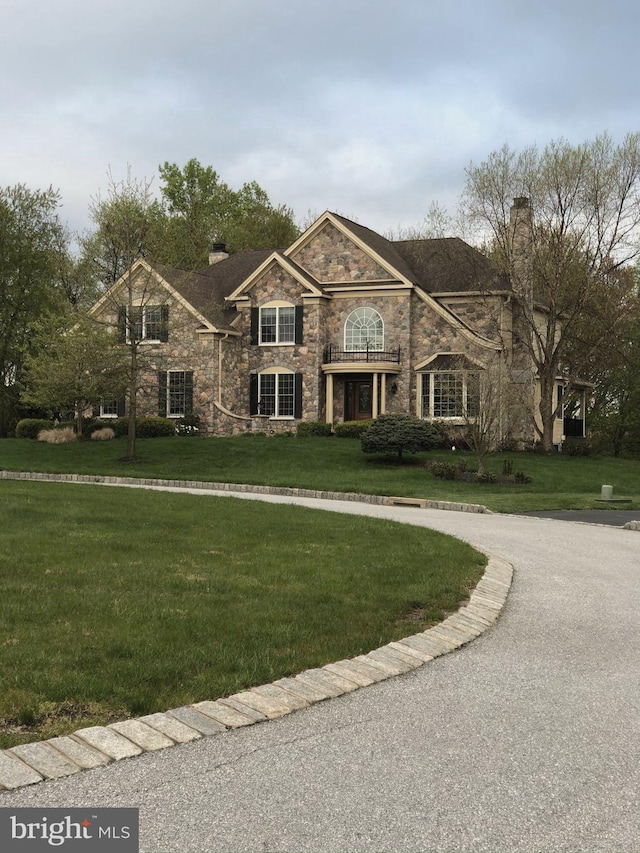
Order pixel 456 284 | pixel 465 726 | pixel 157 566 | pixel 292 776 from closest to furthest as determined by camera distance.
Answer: pixel 292 776
pixel 465 726
pixel 157 566
pixel 456 284

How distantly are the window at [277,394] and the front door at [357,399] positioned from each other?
7.00ft

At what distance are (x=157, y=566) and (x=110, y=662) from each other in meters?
3.38

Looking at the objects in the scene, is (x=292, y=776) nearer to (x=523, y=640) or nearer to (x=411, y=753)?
(x=411, y=753)

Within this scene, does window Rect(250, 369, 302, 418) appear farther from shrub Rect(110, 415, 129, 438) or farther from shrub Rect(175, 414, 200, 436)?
shrub Rect(110, 415, 129, 438)

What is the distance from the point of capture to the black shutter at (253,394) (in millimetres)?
36781

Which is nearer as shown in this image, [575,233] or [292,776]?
[292,776]

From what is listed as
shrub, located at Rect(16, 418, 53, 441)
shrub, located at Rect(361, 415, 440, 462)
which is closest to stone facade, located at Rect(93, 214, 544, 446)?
shrub, located at Rect(16, 418, 53, 441)

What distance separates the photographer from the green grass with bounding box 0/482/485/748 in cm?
513

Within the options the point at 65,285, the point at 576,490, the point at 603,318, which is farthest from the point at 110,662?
the point at 65,285

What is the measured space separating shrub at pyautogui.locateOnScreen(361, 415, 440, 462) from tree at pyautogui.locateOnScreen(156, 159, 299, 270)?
98.4 ft

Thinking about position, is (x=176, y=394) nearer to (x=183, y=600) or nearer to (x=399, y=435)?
(x=399, y=435)

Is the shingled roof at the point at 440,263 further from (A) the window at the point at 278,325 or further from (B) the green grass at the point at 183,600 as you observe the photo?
(B) the green grass at the point at 183,600

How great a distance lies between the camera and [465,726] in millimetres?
4918

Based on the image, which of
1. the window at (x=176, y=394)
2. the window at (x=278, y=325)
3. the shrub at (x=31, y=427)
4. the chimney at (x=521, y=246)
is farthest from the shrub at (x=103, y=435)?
the chimney at (x=521, y=246)
